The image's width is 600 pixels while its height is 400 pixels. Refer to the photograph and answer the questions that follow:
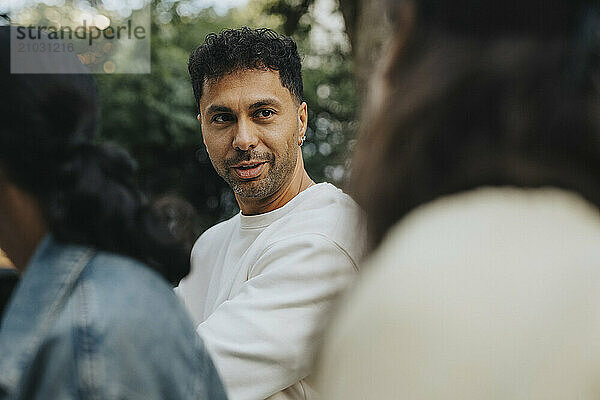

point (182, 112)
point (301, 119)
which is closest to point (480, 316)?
point (301, 119)

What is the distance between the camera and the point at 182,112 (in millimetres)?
14047

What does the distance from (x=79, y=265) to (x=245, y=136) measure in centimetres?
156

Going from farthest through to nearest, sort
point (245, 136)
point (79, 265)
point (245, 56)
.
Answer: point (245, 56) < point (245, 136) < point (79, 265)

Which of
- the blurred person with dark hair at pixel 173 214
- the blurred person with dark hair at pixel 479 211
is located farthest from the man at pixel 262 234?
the blurred person with dark hair at pixel 479 211

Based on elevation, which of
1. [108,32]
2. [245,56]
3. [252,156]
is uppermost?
[108,32]

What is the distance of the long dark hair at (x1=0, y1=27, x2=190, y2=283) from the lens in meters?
1.38

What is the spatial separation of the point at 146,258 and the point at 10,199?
279 millimetres

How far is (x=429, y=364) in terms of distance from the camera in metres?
0.80

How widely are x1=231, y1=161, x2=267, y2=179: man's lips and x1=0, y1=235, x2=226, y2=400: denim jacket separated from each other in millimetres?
1480

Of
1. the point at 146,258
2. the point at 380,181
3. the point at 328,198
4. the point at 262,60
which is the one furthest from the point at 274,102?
the point at 380,181

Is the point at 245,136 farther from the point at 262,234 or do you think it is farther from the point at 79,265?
the point at 79,265

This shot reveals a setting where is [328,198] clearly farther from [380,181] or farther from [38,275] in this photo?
[380,181]

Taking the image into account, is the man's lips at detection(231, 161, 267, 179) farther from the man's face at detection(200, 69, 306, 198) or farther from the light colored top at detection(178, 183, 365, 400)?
the light colored top at detection(178, 183, 365, 400)

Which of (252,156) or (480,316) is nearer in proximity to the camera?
(480,316)
